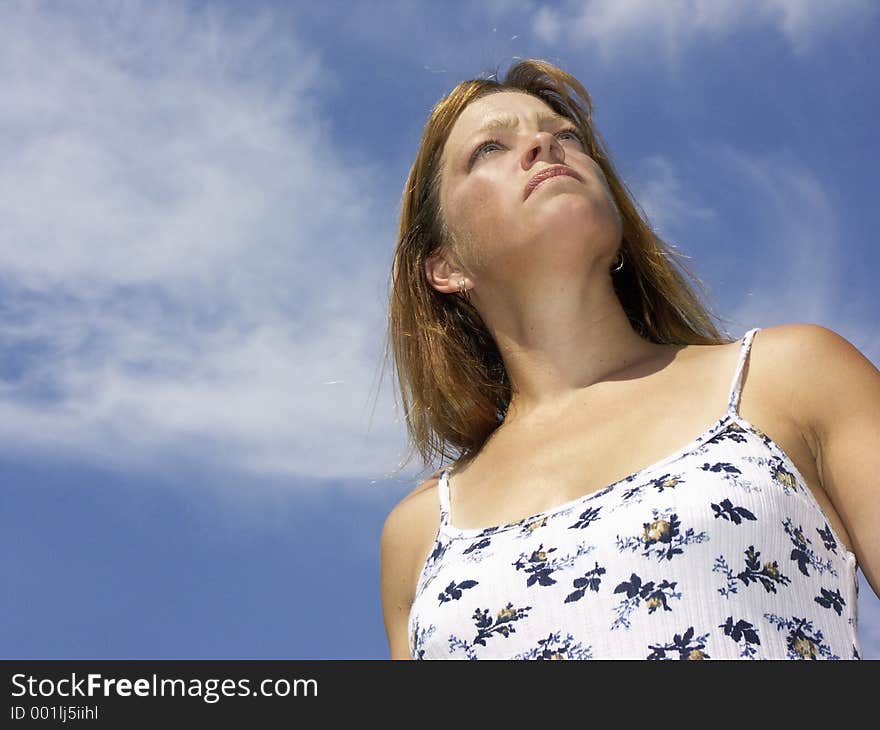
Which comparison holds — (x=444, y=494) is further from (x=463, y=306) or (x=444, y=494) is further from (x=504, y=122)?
(x=504, y=122)

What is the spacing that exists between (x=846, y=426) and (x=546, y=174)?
1561 millimetres

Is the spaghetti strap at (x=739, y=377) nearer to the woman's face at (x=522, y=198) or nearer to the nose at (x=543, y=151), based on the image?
the woman's face at (x=522, y=198)

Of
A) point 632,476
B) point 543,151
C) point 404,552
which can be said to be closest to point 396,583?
point 404,552

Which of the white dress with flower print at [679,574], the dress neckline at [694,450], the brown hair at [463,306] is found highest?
the brown hair at [463,306]

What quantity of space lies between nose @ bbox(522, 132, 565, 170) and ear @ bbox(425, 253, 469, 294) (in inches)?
27.1

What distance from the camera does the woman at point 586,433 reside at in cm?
302

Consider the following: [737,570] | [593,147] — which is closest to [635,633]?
[737,570]

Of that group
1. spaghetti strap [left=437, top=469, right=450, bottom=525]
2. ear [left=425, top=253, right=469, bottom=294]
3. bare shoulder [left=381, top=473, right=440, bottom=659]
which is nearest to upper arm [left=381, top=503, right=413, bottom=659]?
bare shoulder [left=381, top=473, right=440, bottom=659]

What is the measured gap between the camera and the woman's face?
408 centimetres

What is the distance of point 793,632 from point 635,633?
0.45 metres

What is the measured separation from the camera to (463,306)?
503cm

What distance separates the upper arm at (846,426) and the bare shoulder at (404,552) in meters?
1.46

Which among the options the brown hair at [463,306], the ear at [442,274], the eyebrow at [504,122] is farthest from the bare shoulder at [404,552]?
the eyebrow at [504,122]
